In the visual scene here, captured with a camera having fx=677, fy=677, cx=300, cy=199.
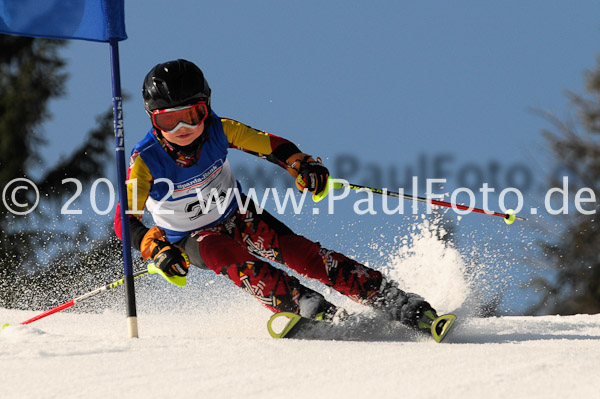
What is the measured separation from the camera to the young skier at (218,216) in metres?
3.73

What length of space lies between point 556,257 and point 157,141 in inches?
392

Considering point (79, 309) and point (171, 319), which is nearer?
point (171, 319)

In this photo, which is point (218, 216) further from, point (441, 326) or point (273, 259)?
point (441, 326)

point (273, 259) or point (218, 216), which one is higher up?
point (218, 216)

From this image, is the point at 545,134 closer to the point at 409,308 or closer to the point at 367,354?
the point at 409,308

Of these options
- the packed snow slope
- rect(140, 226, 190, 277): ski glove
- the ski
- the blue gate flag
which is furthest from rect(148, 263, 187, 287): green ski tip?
the blue gate flag

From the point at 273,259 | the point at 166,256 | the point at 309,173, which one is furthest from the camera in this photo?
the point at 273,259

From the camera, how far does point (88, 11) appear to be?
4.21 metres

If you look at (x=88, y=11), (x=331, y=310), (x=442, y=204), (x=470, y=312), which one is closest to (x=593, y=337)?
(x=470, y=312)

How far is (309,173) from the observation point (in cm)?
404

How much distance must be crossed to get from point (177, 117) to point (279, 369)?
169 centimetres

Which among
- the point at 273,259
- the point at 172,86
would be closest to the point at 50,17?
the point at 172,86

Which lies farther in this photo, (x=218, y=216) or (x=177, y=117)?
(x=218, y=216)

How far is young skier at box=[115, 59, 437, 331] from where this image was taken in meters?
3.73
